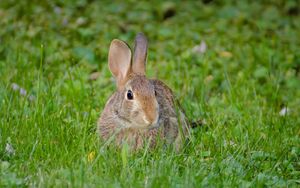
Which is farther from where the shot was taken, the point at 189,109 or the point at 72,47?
the point at 72,47

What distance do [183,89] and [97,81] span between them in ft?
2.81

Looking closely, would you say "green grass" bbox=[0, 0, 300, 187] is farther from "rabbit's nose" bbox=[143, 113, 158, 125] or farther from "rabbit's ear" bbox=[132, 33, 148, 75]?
"rabbit's ear" bbox=[132, 33, 148, 75]

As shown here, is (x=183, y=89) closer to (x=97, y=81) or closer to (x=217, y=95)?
(x=217, y=95)

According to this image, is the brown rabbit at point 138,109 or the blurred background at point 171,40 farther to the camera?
the blurred background at point 171,40

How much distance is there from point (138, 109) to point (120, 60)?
2.94 ft

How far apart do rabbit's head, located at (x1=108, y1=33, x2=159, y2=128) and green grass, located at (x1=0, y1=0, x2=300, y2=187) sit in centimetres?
26

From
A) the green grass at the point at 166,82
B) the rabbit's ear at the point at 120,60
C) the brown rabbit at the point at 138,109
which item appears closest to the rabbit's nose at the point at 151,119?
the brown rabbit at the point at 138,109

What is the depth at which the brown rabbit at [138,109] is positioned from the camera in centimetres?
548

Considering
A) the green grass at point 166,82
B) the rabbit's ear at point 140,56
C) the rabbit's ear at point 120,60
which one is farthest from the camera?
the rabbit's ear at point 140,56

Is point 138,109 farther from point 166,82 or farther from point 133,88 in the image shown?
point 166,82

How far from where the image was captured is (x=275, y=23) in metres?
10.6

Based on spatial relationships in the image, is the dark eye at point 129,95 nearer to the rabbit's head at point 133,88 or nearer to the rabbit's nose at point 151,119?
the rabbit's head at point 133,88

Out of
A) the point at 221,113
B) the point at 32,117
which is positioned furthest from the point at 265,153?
the point at 32,117

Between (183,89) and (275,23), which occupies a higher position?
(275,23)
